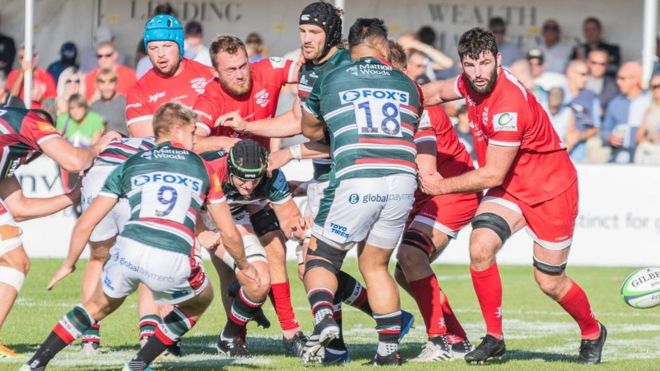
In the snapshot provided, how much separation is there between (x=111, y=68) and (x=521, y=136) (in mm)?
10867

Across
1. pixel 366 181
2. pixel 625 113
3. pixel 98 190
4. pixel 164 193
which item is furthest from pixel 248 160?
pixel 625 113

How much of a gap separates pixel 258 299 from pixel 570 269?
8.20m

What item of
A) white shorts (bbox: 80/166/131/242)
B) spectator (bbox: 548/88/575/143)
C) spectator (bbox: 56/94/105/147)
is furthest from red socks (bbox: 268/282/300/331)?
spectator (bbox: 548/88/575/143)

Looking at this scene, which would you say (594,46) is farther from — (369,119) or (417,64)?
(369,119)

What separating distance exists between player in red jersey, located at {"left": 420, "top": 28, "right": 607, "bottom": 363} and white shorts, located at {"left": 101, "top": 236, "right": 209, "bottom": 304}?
198cm

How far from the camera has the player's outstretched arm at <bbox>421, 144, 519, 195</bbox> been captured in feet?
29.4

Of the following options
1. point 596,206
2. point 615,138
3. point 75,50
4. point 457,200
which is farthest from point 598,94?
point 457,200

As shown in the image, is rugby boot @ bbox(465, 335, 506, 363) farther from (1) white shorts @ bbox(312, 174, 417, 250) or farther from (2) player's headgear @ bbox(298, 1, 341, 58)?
(2) player's headgear @ bbox(298, 1, 341, 58)

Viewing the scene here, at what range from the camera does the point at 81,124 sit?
706 inches

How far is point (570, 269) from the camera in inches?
661

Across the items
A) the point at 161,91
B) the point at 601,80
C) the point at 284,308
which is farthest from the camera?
the point at 601,80

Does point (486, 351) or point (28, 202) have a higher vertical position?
point (28, 202)

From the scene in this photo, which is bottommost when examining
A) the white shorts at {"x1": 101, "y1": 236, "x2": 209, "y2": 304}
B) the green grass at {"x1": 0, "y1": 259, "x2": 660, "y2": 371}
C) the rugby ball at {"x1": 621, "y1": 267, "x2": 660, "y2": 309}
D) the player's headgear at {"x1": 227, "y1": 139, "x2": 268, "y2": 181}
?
the green grass at {"x1": 0, "y1": 259, "x2": 660, "y2": 371}

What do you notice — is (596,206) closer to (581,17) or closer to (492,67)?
(581,17)
